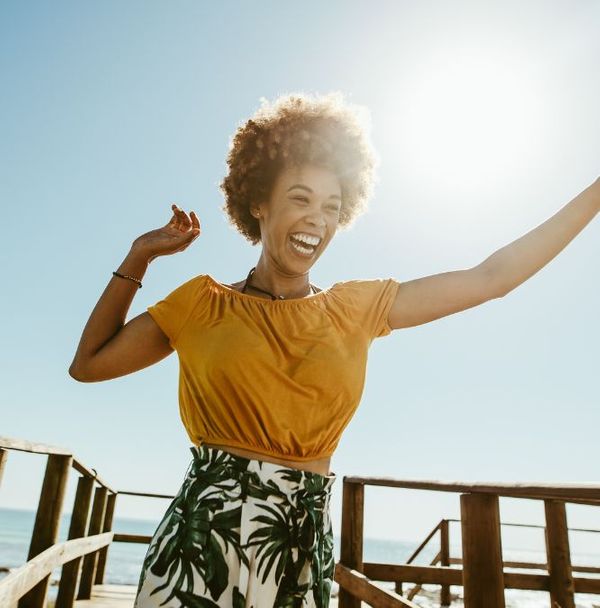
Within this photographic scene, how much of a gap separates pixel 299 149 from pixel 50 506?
2274 millimetres

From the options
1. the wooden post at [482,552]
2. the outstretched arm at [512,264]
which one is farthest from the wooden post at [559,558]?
the outstretched arm at [512,264]

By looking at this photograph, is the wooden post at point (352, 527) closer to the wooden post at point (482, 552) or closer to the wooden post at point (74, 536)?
the wooden post at point (482, 552)

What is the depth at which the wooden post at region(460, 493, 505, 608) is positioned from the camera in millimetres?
1592

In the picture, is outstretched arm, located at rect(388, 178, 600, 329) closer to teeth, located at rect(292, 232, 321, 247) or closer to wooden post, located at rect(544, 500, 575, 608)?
teeth, located at rect(292, 232, 321, 247)

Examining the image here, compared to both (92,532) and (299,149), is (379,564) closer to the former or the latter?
(299,149)

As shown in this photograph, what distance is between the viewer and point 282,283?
154 cm

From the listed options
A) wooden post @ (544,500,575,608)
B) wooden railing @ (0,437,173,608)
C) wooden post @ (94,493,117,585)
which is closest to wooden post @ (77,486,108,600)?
wooden railing @ (0,437,173,608)

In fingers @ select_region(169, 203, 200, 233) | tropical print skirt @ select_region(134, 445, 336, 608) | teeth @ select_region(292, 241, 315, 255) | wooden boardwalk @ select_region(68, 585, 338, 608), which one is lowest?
wooden boardwalk @ select_region(68, 585, 338, 608)

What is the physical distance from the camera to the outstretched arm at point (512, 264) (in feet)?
4.24

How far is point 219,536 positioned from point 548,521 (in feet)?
9.80

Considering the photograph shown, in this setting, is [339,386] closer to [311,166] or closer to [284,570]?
[284,570]

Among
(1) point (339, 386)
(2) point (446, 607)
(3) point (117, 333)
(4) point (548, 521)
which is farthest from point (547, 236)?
(2) point (446, 607)

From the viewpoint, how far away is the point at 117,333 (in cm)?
138

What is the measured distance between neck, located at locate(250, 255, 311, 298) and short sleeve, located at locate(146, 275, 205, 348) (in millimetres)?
219
